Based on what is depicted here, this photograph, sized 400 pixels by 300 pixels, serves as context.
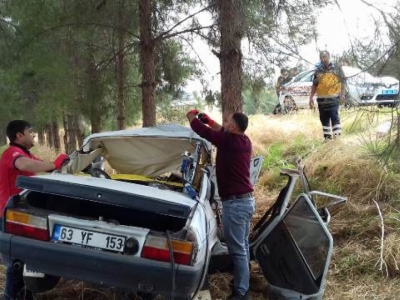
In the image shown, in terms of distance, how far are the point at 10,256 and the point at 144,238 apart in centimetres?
100

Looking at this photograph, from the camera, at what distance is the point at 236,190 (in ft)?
15.0

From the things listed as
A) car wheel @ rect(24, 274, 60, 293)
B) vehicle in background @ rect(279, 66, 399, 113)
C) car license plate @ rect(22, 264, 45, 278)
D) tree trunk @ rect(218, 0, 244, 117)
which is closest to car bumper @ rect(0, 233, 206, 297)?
car license plate @ rect(22, 264, 45, 278)

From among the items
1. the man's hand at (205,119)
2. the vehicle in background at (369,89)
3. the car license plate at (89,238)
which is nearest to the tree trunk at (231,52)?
the man's hand at (205,119)

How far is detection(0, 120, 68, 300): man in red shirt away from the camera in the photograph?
14.4 feet

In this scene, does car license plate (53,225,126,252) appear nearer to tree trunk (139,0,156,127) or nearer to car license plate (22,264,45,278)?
car license plate (22,264,45,278)

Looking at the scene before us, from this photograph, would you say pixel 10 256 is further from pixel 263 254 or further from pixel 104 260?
pixel 263 254

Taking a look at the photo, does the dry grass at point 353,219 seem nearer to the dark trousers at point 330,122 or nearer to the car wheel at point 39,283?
the dark trousers at point 330,122

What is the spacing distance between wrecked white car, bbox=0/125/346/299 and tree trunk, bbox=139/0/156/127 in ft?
16.0

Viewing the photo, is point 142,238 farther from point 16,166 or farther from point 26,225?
point 16,166

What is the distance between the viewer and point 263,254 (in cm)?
481

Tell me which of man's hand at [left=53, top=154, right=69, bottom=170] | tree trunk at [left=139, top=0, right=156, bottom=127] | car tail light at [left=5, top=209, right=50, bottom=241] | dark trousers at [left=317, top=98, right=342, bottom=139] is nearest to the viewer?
car tail light at [left=5, top=209, right=50, bottom=241]

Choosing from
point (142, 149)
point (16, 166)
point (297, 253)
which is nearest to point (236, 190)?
point (297, 253)

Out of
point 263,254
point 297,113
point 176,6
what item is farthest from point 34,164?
point 297,113

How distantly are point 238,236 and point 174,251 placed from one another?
1.16m
